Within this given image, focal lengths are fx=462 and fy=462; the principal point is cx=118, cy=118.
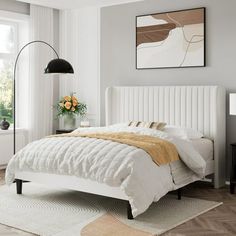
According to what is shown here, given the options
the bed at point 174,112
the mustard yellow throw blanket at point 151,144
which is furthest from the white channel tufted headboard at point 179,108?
the mustard yellow throw blanket at point 151,144

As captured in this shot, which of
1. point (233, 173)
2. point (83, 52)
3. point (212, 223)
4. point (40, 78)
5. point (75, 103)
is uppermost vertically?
point (83, 52)

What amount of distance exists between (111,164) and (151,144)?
53cm

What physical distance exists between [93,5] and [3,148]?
2498 mm

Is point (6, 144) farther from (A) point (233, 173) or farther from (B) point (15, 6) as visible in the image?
(A) point (233, 173)

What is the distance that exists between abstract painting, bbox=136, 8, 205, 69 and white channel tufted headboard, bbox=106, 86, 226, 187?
0.37 meters

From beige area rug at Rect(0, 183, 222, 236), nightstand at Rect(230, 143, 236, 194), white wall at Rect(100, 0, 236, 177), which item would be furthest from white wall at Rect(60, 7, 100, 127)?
nightstand at Rect(230, 143, 236, 194)

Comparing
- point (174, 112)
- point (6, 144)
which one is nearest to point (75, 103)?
point (6, 144)

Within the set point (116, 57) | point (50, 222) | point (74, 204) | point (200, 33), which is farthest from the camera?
point (116, 57)

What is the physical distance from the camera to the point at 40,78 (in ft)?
23.3

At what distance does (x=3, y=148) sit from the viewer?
673 cm

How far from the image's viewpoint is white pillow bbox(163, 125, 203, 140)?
546 centimetres

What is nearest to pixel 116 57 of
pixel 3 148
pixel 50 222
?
pixel 3 148

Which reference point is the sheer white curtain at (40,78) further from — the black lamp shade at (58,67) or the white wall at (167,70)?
the black lamp shade at (58,67)

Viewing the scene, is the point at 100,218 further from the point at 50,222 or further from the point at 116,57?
the point at 116,57
